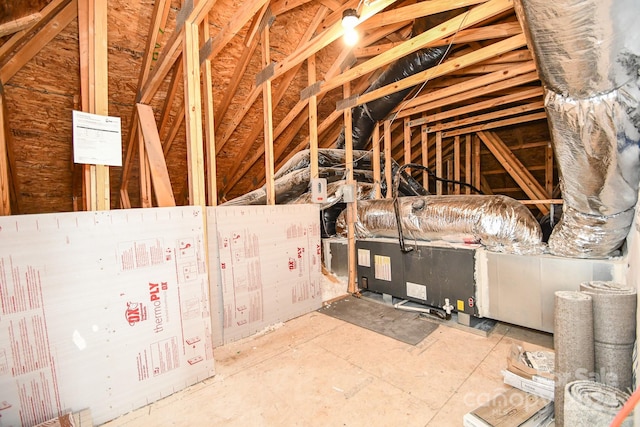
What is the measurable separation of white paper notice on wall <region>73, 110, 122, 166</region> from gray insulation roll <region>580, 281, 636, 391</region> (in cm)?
241

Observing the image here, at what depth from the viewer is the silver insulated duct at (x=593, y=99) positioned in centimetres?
90

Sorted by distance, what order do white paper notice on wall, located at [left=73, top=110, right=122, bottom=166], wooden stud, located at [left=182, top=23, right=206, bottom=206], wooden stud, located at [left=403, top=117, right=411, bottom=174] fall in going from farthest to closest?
wooden stud, located at [left=403, top=117, right=411, bottom=174], wooden stud, located at [left=182, top=23, right=206, bottom=206], white paper notice on wall, located at [left=73, top=110, right=122, bottom=166]

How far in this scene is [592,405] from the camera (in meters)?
0.96

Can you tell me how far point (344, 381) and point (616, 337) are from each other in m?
1.30

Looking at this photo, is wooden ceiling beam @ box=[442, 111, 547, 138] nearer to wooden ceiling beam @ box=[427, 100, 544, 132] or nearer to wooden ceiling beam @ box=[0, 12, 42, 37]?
wooden ceiling beam @ box=[427, 100, 544, 132]

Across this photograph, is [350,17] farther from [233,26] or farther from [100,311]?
[100,311]

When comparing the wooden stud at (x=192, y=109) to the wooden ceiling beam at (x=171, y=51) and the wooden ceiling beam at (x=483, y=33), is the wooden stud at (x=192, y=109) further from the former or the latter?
the wooden ceiling beam at (x=483, y=33)

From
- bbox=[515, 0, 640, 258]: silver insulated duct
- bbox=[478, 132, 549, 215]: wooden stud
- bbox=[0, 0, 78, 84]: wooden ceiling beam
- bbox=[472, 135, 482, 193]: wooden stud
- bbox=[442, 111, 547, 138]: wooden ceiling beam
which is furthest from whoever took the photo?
bbox=[472, 135, 482, 193]: wooden stud

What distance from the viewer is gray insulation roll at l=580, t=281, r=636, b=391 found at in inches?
46.6

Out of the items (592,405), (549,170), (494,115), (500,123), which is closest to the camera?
(592,405)

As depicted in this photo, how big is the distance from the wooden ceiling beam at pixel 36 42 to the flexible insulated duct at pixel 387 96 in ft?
8.50

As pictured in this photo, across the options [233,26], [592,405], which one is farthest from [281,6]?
[592,405]

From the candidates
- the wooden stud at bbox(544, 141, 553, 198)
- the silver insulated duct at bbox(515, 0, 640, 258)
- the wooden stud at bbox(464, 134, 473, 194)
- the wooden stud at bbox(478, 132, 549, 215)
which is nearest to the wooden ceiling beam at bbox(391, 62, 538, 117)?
the silver insulated duct at bbox(515, 0, 640, 258)

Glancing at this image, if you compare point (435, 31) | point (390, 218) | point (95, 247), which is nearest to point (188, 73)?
point (95, 247)
